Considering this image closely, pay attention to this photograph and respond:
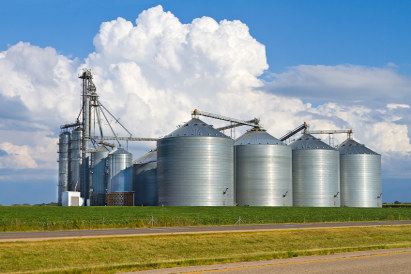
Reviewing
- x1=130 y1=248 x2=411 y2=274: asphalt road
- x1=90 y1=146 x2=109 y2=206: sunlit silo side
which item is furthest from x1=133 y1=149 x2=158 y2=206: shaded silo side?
x1=130 y1=248 x2=411 y2=274: asphalt road

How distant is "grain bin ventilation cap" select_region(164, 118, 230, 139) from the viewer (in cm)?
11162

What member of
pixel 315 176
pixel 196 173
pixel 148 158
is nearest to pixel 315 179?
pixel 315 176

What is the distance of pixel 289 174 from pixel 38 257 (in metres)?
91.5

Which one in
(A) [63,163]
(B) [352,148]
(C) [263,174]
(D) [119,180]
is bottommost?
(D) [119,180]

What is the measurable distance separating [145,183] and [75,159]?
72.6 ft

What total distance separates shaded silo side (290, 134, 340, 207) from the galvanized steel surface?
39244 mm

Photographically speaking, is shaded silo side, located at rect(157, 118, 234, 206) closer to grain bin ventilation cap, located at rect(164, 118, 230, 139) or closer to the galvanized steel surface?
grain bin ventilation cap, located at rect(164, 118, 230, 139)

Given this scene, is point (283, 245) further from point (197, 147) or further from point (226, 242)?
point (197, 147)

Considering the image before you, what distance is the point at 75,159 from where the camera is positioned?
457ft

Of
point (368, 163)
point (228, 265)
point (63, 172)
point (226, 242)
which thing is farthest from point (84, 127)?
point (228, 265)

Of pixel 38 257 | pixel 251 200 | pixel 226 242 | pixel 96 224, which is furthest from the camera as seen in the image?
pixel 251 200

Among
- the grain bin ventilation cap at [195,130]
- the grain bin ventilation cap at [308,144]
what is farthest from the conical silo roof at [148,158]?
the grain bin ventilation cap at [308,144]

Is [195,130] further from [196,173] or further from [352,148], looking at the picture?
[352,148]

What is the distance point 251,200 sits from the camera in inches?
4552
